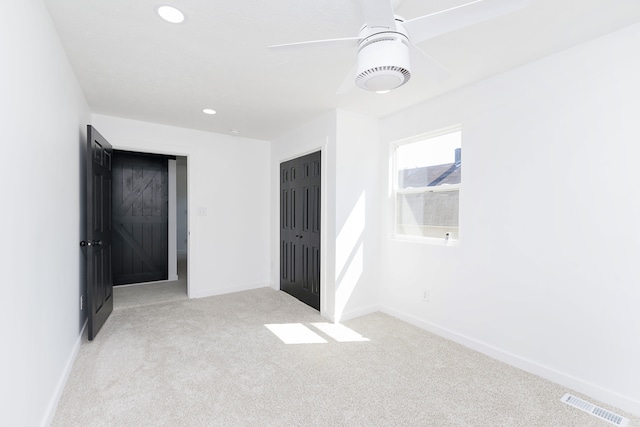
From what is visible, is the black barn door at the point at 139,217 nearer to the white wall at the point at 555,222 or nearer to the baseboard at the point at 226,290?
the baseboard at the point at 226,290

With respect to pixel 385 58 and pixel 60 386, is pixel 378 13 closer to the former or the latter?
pixel 385 58

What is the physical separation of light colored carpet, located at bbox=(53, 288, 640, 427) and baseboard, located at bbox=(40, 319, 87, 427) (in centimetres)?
5

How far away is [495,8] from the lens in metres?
1.15

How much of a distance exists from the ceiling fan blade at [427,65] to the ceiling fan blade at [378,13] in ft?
0.72

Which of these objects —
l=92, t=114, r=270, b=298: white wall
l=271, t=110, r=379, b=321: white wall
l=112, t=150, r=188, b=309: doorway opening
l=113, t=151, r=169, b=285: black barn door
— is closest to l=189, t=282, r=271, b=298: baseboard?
l=92, t=114, r=270, b=298: white wall

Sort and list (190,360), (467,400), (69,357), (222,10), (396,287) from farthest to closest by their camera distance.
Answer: (396,287) < (190,360) < (69,357) < (467,400) < (222,10)

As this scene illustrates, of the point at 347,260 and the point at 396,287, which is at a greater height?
the point at 347,260

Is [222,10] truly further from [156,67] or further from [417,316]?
[417,316]

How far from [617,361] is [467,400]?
1010mm

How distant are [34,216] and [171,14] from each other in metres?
1.37

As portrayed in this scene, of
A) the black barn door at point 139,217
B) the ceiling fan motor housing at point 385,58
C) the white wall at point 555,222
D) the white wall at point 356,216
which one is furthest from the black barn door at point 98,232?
the white wall at point 555,222

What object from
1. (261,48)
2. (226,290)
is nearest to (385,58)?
(261,48)

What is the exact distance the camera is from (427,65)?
1.54 m

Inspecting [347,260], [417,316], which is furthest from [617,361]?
[347,260]
